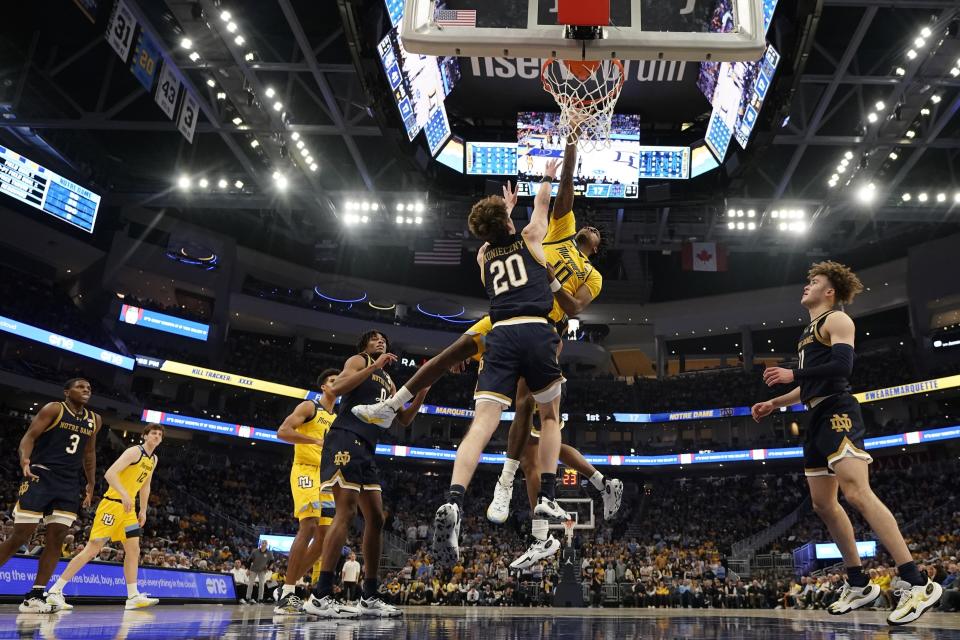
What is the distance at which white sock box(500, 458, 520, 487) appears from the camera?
475 centimetres

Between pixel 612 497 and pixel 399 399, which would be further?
pixel 612 497

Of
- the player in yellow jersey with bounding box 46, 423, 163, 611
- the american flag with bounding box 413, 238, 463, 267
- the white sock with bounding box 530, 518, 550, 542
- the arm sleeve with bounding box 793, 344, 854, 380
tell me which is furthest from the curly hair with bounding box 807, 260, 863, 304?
the american flag with bounding box 413, 238, 463, 267

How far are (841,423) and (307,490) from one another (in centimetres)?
509

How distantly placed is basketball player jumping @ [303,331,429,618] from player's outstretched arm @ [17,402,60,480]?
2756 mm

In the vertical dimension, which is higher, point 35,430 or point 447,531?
point 35,430

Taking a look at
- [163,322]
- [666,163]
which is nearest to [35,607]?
[666,163]

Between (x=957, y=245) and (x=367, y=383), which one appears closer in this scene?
(x=367, y=383)

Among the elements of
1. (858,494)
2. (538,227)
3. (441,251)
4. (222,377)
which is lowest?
(858,494)

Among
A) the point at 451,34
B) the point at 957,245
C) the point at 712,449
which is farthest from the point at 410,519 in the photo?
the point at 451,34

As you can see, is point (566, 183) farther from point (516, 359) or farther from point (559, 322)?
point (516, 359)

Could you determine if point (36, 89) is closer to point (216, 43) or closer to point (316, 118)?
point (316, 118)

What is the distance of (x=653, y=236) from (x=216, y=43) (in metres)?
13.9

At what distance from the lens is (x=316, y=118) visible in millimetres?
22891

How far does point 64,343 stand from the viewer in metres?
26.5
